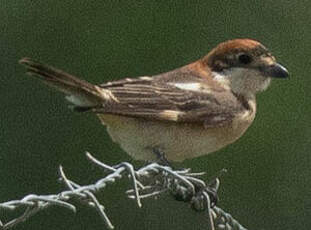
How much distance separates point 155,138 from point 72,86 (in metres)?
0.60

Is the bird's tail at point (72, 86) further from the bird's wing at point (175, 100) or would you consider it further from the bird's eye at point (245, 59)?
the bird's eye at point (245, 59)

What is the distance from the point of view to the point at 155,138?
789 centimetres

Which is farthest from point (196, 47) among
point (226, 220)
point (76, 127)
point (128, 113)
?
point (226, 220)

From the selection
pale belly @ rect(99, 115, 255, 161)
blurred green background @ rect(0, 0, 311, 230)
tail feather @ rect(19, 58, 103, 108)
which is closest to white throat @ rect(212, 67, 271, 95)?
pale belly @ rect(99, 115, 255, 161)

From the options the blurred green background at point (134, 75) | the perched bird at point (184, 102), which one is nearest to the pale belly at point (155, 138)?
the perched bird at point (184, 102)

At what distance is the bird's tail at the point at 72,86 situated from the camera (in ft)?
23.3

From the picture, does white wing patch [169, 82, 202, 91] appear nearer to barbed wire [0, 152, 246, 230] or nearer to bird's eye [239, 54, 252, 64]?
bird's eye [239, 54, 252, 64]

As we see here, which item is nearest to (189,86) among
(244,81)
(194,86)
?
(194,86)

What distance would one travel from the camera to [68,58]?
42.2ft

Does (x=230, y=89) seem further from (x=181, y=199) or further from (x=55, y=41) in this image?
(x=55, y=41)

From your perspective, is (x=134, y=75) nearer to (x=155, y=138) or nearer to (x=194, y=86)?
(x=194, y=86)

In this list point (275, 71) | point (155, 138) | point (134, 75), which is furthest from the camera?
point (134, 75)

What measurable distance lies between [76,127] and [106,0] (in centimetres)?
204

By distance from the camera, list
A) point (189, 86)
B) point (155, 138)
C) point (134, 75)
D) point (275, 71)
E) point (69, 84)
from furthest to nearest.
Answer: point (134, 75)
point (275, 71)
point (189, 86)
point (155, 138)
point (69, 84)
